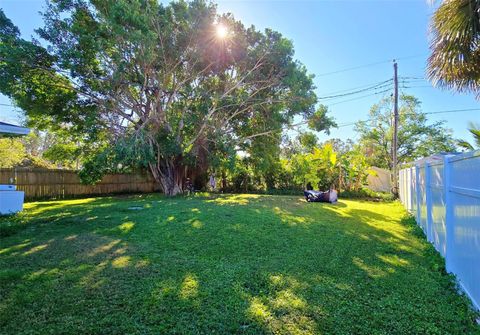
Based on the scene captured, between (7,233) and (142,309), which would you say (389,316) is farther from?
(7,233)

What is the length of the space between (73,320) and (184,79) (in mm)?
12559

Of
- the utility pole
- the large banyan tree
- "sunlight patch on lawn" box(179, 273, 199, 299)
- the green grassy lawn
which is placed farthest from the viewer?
the utility pole

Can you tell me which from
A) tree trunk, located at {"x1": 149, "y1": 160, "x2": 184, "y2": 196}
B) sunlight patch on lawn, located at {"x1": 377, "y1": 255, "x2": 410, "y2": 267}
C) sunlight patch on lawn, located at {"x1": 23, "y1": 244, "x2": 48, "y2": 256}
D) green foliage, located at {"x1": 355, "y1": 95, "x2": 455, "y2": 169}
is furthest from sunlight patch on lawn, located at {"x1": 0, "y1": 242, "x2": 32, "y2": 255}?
green foliage, located at {"x1": 355, "y1": 95, "x2": 455, "y2": 169}

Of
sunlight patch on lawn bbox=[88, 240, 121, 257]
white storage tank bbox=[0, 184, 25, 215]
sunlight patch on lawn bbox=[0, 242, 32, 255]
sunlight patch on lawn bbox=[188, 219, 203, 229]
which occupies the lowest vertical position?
sunlight patch on lawn bbox=[88, 240, 121, 257]

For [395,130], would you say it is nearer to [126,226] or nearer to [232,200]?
[232,200]

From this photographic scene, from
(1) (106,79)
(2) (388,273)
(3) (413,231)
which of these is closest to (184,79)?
(1) (106,79)

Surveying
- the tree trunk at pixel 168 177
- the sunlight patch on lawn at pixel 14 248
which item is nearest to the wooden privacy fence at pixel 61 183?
the tree trunk at pixel 168 177

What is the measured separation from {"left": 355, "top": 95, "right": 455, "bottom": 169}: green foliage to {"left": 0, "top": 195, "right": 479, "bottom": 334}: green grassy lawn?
73.0 feet

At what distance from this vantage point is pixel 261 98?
49.4ft

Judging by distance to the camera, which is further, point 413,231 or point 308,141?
point 308,141

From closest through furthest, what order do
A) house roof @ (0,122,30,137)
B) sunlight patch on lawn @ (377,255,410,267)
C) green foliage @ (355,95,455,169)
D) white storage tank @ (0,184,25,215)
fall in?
sunlight patch on lawn @ (377,255,410,267), house roof @ (0,122,30,137), white storage tank @ (0,184,25,215), green foliage @ (355,95,455,169)

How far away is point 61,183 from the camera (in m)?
14.0

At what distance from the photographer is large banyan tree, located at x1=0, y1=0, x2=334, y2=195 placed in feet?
35.3

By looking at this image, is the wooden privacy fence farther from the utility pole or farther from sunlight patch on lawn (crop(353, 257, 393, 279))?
the utility pole
